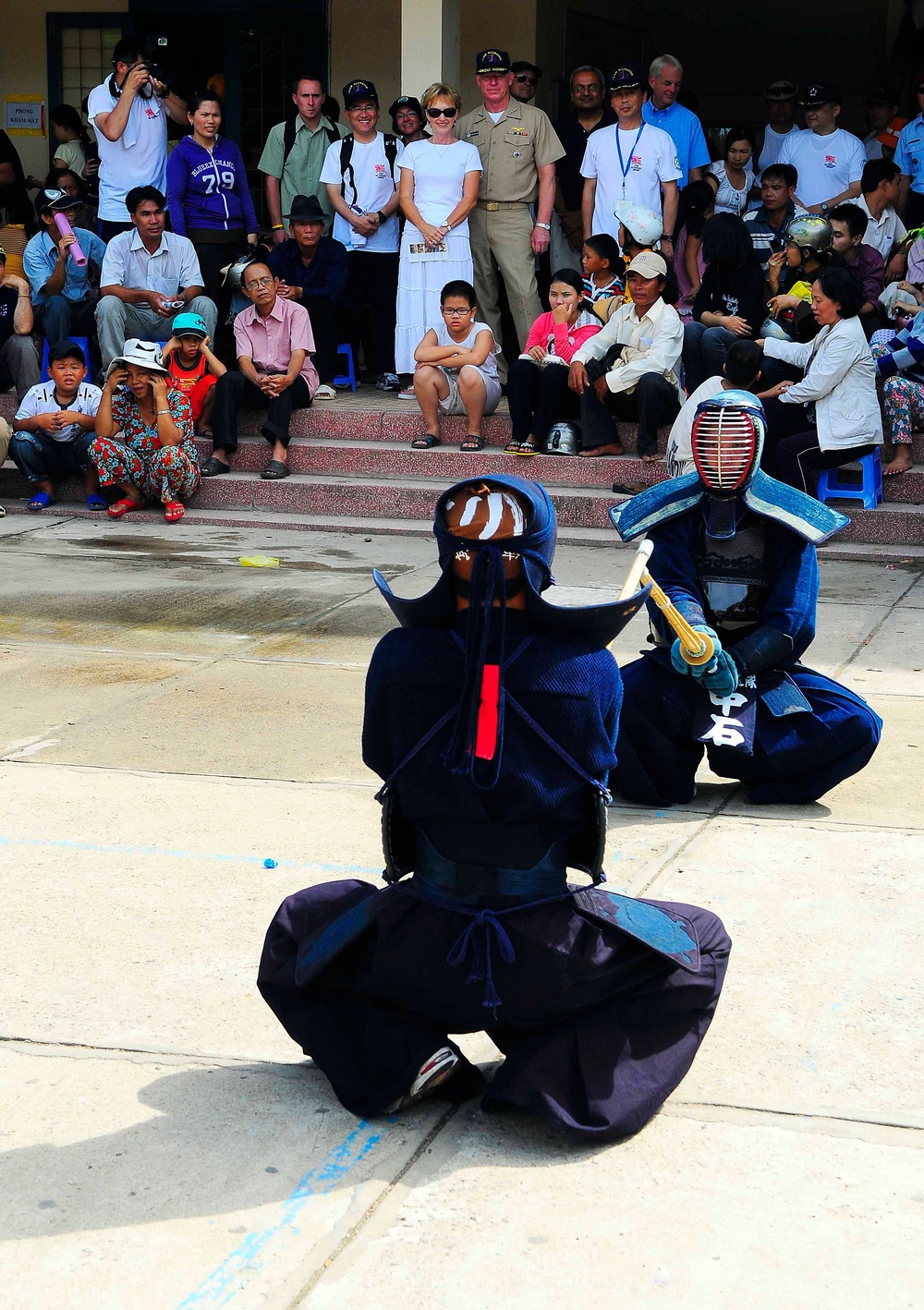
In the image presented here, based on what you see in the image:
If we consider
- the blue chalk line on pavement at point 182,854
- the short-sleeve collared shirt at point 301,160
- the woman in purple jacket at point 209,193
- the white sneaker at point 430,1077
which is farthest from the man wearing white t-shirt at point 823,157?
the white sneaker at point 430,1077

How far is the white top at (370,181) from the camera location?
11.5m

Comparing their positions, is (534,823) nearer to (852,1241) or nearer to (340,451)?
(852,1241)

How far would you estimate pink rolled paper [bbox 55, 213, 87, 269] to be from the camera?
1151 centimetres

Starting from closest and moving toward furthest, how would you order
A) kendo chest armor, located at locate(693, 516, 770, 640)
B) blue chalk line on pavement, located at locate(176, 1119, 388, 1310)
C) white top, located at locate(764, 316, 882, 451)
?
blue chalk line on pavement, located at locate(176, 1119, 388, 1310)
kendo chest armor, located at locate(693, 516, 770, 640)
white top, located at locate(764, 316, 882, 451)

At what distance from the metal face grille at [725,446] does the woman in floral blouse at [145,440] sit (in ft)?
19.6

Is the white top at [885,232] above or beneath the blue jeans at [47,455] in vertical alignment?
above

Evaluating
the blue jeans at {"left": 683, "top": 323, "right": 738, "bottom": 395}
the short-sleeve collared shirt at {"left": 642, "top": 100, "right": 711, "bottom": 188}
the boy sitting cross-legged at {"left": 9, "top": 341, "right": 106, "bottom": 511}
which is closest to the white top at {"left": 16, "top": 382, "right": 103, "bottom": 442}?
the boy sitting cross-legged at {"left": 9, "top": 341, "right": 106, "bottom": 511}

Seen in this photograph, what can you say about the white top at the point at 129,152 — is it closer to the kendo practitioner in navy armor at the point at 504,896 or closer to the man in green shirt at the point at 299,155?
the man in green shirt at the point at 299,155

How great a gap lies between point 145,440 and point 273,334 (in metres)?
1.24

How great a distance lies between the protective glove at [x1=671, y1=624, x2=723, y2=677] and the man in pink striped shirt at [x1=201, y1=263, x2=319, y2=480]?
6190 mm

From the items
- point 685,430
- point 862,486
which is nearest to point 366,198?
point 685,430

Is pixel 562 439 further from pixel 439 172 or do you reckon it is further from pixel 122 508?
pixel 122 508

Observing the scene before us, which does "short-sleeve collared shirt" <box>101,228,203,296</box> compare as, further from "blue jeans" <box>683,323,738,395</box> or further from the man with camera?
"blue jeans" <box>683,323,738,395</box>

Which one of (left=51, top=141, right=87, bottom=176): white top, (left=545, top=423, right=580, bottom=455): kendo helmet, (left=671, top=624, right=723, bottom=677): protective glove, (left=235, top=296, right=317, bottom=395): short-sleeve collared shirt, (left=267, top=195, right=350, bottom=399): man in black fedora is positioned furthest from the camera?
(left=51, top=141, right=87, bottom=176): white top
